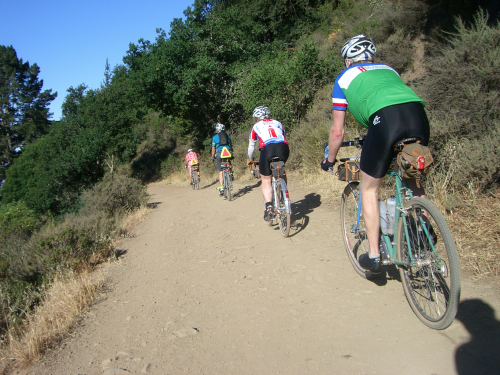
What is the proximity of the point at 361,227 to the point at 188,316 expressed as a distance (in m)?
1.98

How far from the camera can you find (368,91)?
293 centimetres

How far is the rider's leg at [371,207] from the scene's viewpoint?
304 centimetres

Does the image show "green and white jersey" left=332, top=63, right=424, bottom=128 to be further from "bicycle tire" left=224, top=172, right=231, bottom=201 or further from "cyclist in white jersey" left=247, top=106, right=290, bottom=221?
"bicycle tire" left=224, top=172, right=231, bottom=201

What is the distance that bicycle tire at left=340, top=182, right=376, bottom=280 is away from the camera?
380cm

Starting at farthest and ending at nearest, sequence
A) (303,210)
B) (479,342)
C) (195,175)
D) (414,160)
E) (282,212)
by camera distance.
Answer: (195,175) → (303,210) → (282,212) → (414,160) → (479,342)

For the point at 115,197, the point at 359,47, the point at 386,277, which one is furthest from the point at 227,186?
the point at 359,47

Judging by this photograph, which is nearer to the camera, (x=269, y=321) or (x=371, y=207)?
(x=371, y=207)

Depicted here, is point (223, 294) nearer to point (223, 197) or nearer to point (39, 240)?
point (39, 240)

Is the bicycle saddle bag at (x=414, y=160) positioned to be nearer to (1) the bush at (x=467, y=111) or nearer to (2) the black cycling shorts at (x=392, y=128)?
(2) the black cycling shorts at (x=392, y=128)

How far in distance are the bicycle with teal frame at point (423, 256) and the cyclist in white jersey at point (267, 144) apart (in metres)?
2.89

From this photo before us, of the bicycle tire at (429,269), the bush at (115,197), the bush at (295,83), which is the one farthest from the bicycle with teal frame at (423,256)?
the bush at (295,83)

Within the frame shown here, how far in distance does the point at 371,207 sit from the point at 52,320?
11.8 ft

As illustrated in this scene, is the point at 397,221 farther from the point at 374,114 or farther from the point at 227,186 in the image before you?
the point at 227,186

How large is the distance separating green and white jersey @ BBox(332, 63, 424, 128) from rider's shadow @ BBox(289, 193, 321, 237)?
2.99 m
